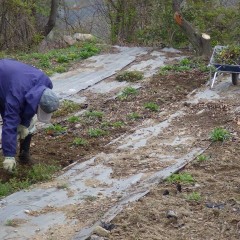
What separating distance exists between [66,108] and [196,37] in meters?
5.42

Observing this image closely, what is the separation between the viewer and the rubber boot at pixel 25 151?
21.4 feet

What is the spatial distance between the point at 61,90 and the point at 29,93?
503cm

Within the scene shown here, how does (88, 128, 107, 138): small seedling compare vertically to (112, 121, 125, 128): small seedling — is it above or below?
above

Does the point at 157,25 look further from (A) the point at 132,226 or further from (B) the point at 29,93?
(A) the point at 132,226

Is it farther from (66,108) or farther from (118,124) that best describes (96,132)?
(66,108)

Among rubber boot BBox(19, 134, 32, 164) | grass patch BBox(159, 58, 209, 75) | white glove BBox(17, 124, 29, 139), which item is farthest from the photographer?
grass patch BBox(159, 58, 209, 75)

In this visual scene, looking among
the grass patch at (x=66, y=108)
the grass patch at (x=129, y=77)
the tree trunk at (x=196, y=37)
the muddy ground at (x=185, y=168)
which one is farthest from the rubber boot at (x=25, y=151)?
the tree trunk at (x=196, y=37)

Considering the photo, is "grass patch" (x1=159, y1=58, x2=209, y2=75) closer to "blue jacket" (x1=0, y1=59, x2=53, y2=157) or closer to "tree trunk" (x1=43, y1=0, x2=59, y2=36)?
"blue jacket" (x1=0, y1=59, x2=53, y2=157)

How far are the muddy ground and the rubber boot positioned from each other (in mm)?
227

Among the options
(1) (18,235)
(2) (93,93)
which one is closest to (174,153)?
(1) (18,235)

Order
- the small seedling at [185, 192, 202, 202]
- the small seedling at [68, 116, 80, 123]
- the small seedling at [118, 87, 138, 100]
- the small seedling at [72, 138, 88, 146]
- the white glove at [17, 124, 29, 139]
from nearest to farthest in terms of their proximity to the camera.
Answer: the small seedling at [185, 192, 202, 202] < the white glove at [17, 124, 29, 139] < the small seedling at [72, 138, 88, 146] < the small seedling at [68, 116, 80, 123] < the small seedling at [118, 87, 138, 100]

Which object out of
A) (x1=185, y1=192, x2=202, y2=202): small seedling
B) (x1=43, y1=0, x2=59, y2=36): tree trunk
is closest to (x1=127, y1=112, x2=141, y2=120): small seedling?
(x1=185, y1=192, x2=202, y2=202): small seedling

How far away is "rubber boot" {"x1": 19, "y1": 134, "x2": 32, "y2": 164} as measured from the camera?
6523 mm

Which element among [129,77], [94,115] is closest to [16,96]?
[94,115]
